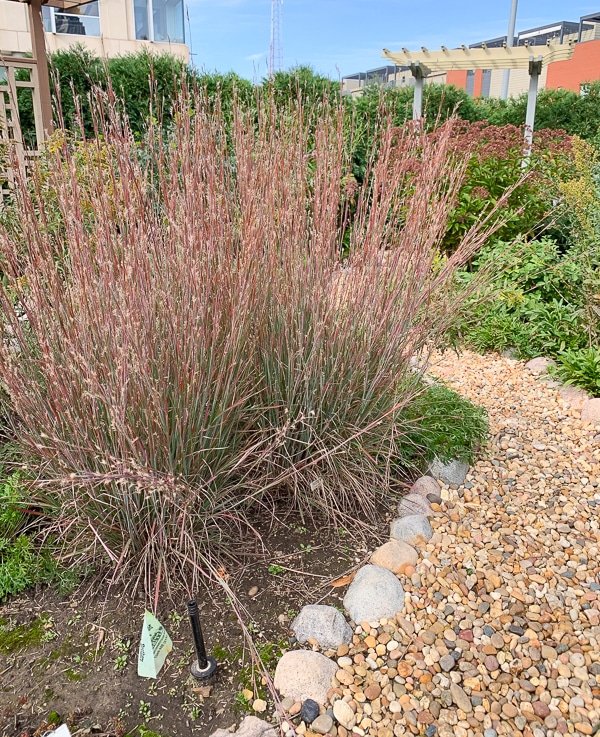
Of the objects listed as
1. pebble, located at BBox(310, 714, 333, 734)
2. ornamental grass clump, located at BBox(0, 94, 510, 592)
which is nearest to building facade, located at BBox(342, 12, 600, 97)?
ornamental grass clump, located at BBox(0, 94, 510, 592)

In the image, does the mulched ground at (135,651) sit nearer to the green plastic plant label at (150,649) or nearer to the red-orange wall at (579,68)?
the green plastic plant label at (150,649)

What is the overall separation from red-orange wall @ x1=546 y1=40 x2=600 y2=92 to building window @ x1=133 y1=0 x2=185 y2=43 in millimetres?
12935

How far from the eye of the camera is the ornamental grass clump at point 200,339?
1.62 metres

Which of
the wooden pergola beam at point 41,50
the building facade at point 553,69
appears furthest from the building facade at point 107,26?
the wooden pergola beam at point 41,50

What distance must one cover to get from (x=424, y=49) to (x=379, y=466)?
625 cm

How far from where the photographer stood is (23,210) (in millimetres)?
1752

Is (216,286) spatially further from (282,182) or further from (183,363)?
(282,182)

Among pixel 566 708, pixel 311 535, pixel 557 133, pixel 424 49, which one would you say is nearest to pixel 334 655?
pixel 311 535

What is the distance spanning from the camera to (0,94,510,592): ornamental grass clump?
5.32 feet

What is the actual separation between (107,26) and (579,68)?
16.5 m

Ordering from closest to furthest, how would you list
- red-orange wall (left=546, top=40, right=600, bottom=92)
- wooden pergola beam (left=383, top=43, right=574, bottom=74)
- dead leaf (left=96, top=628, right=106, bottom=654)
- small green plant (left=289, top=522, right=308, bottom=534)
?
dead leaf (left=96, top=628, right=106, bottom=654)
small green plant (left=289, top=522, right=308, bottom=534)
wooden pergola beam (left=383, top=43, right=574, bottom=74)
red-orange wall (left=546, top=40, right=600, bottom=92)

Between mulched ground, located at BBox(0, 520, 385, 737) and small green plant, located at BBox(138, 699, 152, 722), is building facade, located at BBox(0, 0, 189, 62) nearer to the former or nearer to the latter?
mulched ground, located at BBox(0, 520, 385, 737)

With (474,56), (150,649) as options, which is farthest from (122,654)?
(474,56)

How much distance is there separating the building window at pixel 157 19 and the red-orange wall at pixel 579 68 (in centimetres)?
1294
